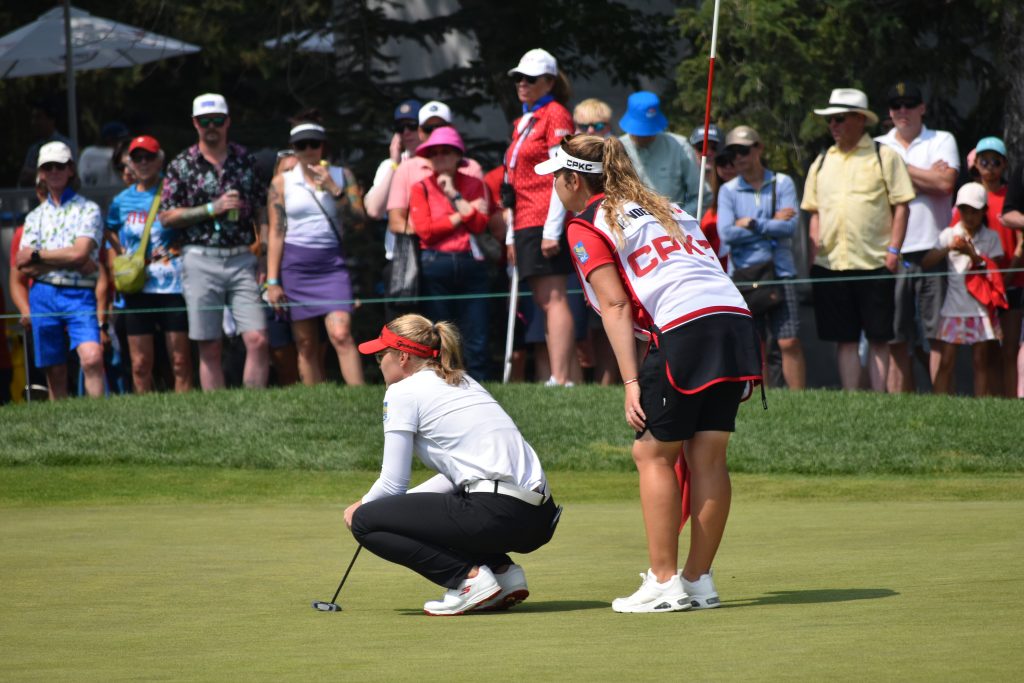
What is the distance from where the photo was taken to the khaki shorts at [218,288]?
13570mm

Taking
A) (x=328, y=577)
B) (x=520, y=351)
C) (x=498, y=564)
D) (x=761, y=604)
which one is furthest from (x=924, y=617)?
(x=520, y=351)

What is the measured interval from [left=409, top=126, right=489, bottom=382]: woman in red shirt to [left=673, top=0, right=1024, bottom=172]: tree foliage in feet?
11.0

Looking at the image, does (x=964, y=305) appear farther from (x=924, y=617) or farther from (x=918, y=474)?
(x=924, y=617)

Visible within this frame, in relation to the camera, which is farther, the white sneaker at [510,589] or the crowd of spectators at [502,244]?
the crowd of spectators at [502,244]

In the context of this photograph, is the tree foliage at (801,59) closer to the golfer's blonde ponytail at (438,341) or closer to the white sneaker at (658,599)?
the golfer's blonde ponytail at (438,341)

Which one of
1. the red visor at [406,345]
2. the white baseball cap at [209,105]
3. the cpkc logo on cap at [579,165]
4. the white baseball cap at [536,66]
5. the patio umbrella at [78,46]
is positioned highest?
the patio umbrella at [78,46]

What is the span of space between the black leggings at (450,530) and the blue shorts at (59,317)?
24.9 ft

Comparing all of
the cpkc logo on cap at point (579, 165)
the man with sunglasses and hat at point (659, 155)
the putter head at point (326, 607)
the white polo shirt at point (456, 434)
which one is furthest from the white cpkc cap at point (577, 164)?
the man with sunglasses and hat at point (659, 155)

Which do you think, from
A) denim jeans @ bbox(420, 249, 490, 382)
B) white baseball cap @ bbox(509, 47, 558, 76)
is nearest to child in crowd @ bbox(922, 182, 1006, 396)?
white baseball cap @ bbox(509, 47, 558, 76)

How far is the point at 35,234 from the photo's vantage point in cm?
1378

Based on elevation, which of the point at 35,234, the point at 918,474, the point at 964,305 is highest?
the point at 35,234

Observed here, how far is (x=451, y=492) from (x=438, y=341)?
0.59 meters

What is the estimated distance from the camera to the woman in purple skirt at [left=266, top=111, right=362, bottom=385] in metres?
13.7

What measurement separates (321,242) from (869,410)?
4.43 m
